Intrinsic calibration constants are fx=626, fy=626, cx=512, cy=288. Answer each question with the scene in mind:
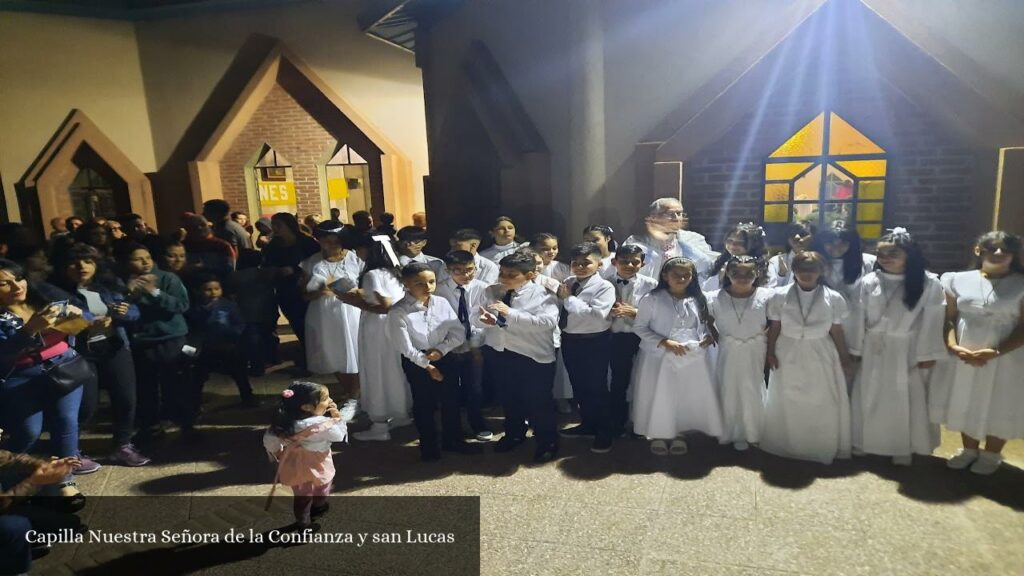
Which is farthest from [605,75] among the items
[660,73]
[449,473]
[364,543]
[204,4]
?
[204,4]

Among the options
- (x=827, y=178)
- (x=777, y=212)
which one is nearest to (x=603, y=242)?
(x=777, y=212)

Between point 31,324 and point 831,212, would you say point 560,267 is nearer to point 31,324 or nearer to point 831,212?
point 831,212

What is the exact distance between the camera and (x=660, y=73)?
22.8 feet

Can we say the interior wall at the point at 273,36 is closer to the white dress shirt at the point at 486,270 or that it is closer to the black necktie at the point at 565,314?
the white dress shirt at the point at 486,270

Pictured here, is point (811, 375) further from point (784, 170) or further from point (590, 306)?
point (784, 170)

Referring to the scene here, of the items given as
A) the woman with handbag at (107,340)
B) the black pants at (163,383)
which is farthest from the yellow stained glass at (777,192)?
the woman with handbag at (107,340)

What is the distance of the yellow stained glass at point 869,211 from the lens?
6.50m

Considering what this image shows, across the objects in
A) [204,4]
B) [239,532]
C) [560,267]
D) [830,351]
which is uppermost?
[204,4]

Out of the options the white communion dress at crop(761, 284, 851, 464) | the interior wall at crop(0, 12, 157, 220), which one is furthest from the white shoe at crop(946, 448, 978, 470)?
the interior wall at crop(0, 12, 157, 220)

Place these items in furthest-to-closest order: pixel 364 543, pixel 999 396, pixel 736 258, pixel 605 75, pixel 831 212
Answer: pixel 605 75
pixel 831 212
pixel 736 258
pixel 999 396
pixel 364 543

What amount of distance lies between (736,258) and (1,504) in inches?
179

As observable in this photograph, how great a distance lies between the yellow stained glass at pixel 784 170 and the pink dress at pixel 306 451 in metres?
5.23

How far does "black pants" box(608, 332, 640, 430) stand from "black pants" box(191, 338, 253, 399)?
11.3 ft

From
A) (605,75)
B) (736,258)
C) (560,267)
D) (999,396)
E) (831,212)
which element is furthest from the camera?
(605,75)
